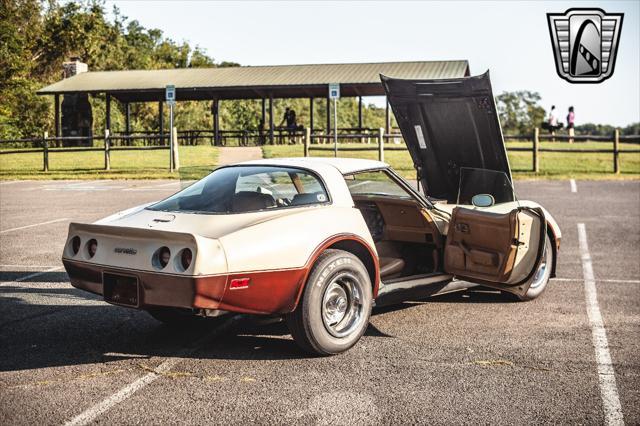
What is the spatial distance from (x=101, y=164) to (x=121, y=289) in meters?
26.8

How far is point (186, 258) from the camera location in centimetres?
479

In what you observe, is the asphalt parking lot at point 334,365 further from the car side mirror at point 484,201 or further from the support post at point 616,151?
the support post at point 616,151

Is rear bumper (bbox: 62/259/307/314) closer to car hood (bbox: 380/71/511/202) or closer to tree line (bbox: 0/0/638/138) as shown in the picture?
car hood (bbox: 380/71/511/202)

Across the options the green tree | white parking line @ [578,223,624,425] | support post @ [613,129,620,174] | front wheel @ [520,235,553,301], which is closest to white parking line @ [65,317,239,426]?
white parking line @ [578,223,624,425]

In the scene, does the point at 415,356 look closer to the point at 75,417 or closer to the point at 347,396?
the point at 347,396

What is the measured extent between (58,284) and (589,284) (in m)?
5.49

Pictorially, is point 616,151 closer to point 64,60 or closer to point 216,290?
point 216,290

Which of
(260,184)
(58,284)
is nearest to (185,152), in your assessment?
(58,284)

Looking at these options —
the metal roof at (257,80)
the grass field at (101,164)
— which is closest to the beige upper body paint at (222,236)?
the grass field at (101,164)

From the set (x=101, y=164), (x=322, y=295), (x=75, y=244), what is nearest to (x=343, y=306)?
(x=322, y=295)

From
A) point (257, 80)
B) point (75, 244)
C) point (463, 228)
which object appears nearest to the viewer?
point (75, 244)

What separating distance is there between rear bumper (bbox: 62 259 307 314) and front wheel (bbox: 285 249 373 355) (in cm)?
11

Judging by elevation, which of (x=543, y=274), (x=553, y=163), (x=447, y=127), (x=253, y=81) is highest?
(x=253, y=81)

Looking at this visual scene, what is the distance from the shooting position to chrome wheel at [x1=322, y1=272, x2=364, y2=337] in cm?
534
